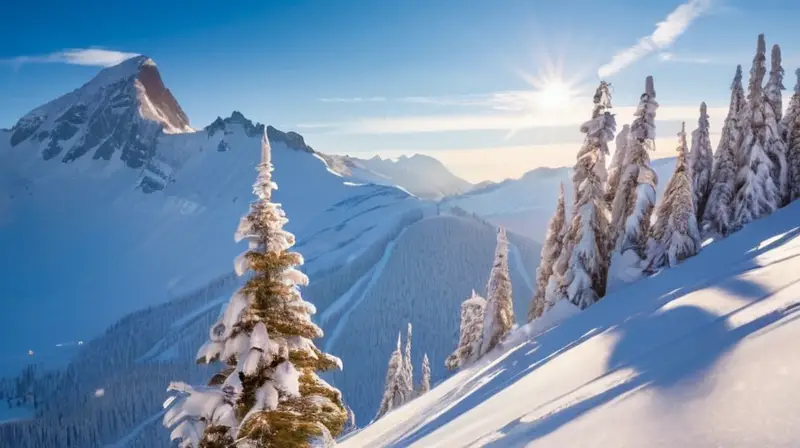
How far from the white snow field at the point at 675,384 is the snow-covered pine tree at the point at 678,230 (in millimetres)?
7790

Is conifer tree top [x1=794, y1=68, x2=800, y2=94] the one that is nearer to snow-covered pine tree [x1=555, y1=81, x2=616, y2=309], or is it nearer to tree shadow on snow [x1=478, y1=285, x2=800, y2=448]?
snow-covered pine tree [x1=555, y1=81, x2=616, y2=309]

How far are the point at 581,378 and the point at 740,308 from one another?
10.7ft

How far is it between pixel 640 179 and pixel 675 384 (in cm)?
2049

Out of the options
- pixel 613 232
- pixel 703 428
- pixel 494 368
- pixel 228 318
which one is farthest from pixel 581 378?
pixel 613 232

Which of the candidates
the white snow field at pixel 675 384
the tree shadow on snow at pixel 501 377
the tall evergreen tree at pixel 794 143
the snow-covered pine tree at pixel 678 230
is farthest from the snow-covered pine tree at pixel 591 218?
the tall evergreen tree at pixel 794 143

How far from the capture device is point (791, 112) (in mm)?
32438

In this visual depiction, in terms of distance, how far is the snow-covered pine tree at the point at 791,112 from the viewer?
3164 centimetres

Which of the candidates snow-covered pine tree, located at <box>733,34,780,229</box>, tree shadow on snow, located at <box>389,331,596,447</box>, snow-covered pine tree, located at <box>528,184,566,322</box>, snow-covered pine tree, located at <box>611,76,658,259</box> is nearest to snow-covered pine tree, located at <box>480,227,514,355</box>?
snow-covered pine tree, located at <box>528,184,566,322</box>

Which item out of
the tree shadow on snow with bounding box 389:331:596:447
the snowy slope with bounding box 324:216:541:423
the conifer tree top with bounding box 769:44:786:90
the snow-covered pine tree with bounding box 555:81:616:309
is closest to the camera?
the tree shadow on snow with bounding box 389:331:596:447

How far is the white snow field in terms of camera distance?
201 inches

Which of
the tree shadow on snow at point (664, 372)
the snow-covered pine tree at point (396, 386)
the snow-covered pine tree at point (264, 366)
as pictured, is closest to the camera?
the tree shadow on snow at point (664, 372)

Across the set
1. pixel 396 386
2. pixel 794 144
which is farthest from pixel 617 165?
pixel 396 386

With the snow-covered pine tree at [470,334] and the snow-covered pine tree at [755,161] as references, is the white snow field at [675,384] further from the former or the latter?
the snow-covered pine tree at [470,334]

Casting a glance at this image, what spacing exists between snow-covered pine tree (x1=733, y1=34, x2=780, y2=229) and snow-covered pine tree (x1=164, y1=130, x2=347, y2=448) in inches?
1170
